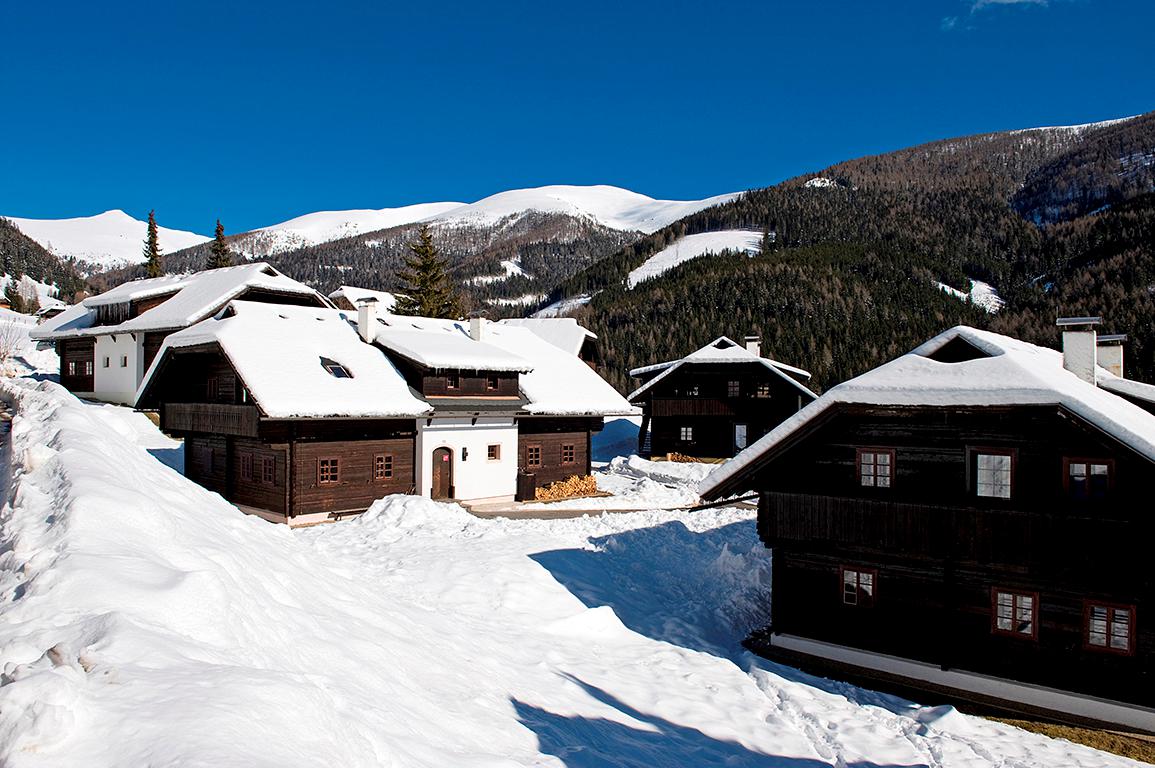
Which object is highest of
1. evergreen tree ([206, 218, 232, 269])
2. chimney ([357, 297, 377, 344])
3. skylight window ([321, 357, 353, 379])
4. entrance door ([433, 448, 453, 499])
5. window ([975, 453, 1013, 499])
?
evergreen tree ([206, 218, 232, 269])

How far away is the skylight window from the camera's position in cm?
2647

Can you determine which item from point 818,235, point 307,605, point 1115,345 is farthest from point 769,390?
point 818,235

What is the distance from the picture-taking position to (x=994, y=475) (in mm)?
14164

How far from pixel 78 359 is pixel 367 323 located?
26.8 m

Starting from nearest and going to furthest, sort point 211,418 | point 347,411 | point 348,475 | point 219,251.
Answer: point 347,411 → point 348,475 → point 211,418 → point 219,251

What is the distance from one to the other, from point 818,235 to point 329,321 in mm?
116657

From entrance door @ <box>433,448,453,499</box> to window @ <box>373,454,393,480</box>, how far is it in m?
1.72

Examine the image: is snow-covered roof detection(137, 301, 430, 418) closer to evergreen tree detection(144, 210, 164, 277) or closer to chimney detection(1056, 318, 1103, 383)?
chimney detection(1056, 318, 1103, 383)

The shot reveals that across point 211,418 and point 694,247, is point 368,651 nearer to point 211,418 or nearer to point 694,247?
point 211,418

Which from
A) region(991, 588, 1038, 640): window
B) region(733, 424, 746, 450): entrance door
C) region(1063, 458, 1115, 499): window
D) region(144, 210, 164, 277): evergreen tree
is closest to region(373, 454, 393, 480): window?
region(991, 588, 1038, 640): window

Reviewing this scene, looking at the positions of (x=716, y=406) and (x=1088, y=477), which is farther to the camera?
(x=716, y=406)

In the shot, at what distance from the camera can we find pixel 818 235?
131500 mm

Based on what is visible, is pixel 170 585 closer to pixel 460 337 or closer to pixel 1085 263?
pixel 460 337

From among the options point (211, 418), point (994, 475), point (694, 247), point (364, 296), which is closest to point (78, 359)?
point (211, 418)
